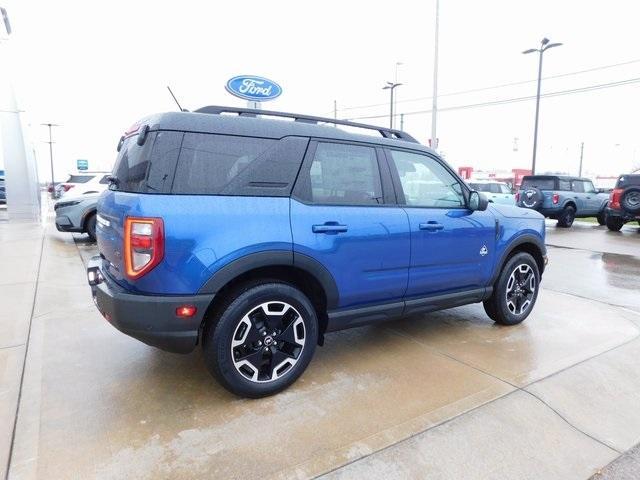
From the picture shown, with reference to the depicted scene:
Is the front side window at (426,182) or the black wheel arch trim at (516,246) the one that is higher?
the front side window at (426,182)

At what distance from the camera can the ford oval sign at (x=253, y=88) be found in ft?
23.9

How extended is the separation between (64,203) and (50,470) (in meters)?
8.95

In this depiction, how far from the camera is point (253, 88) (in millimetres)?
7480

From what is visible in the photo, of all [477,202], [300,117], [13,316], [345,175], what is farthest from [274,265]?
[13,316]

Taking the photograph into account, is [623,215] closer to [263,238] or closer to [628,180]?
[628,180]

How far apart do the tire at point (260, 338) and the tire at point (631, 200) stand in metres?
13.1

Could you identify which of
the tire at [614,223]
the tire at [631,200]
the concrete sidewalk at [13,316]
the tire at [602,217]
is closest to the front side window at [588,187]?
the tire at [602,217]

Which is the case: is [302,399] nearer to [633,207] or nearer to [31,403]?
[31,403]

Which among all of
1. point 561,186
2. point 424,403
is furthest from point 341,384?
point 561,186

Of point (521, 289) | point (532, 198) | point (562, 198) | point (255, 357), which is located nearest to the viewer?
point (255, 357)

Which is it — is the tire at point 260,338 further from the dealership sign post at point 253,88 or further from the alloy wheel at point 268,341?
the dealership sign post at point 253,88

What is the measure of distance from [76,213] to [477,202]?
8.97 meters

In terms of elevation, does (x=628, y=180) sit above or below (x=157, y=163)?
below

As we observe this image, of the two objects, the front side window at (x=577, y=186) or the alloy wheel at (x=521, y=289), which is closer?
the alloy wheel at (x=521, y=289)
